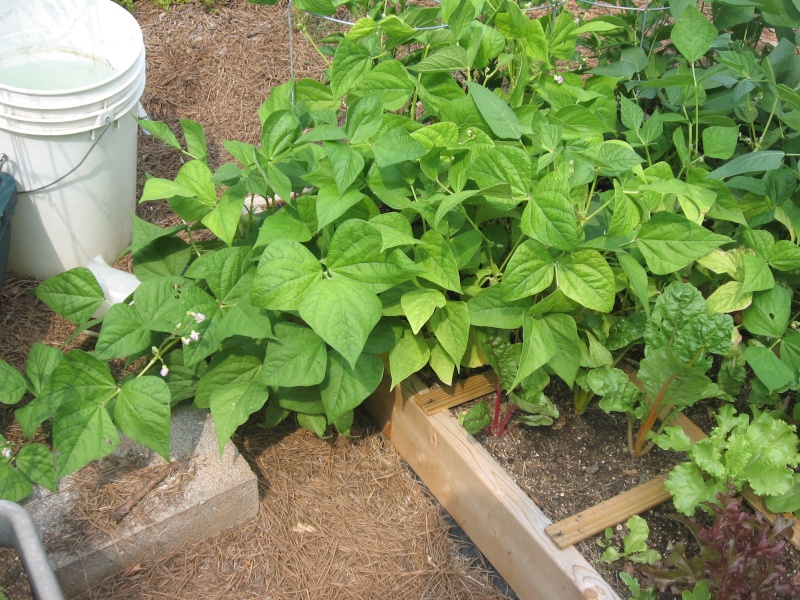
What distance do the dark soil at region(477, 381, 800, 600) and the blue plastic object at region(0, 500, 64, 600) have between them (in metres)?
1.06

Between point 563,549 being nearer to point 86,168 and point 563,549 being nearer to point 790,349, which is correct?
point 790,349

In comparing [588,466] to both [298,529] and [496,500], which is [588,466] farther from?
[298,529]

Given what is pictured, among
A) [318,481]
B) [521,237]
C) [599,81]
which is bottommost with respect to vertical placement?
[318,481]

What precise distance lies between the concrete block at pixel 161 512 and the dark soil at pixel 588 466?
65 centimetres

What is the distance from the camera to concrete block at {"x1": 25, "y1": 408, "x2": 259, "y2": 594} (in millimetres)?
1749

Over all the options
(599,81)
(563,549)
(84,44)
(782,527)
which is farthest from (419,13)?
(782,527)

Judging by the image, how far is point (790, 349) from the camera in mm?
1838

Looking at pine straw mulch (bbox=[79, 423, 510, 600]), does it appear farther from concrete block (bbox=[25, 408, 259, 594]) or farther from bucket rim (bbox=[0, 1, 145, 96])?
bucket rim (bbox=[0, 1, 145, 96])

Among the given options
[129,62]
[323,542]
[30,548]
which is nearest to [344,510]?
[323,542]

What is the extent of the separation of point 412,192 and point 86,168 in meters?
1.08

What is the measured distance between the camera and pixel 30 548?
1303mm

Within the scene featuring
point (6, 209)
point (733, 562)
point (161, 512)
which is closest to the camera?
point (733, 562)

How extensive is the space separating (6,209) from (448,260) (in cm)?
→ 129

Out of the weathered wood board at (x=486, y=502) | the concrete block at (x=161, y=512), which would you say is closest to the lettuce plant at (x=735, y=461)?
the weathered wood board at (x=486, y=502)
